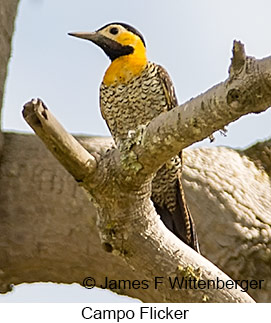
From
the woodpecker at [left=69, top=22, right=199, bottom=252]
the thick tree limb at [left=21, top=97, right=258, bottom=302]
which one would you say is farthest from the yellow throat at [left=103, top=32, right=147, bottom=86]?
the thick tree limb at [left=21, top=97, right=258, bottom=302]

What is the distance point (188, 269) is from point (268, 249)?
5.52ft

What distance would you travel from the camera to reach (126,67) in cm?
366

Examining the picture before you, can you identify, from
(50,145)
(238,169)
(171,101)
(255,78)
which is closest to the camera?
(255,78)

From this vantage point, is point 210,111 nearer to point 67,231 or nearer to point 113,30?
point 113,30

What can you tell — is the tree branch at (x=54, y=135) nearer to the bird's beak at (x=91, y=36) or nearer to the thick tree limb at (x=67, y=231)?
the bird's beak at (x=91, y=36)

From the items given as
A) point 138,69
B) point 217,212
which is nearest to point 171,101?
point 138,69

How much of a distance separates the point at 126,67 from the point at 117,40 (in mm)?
189

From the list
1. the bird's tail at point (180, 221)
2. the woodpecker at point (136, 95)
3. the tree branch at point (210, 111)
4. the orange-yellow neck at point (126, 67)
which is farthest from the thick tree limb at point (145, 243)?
the orange-yellow neck at point (126, 67)

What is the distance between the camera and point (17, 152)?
4125mm

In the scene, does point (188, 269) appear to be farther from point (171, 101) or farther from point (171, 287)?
point (171, 101)

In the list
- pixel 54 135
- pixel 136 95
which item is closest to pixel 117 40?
pixel 136 95

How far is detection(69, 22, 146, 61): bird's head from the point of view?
148 inches

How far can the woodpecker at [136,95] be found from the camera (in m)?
3.58

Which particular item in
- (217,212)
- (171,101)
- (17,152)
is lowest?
(217,212)
